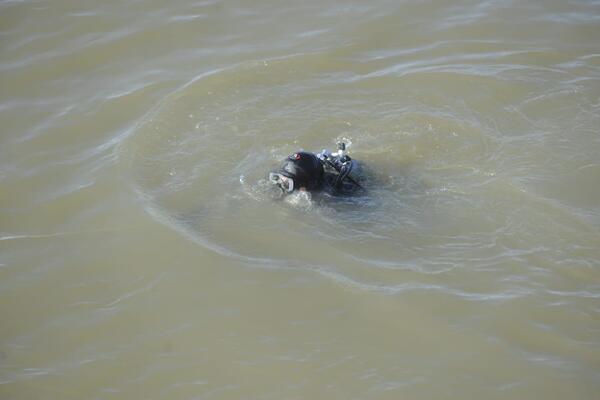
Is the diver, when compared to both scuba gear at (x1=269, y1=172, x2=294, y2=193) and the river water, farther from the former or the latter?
the river water

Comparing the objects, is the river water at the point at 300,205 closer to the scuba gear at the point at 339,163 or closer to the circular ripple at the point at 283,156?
the circular ripple at the point at 283,156

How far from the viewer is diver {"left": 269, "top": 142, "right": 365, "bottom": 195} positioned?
229 inches

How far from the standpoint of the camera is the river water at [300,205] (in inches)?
187

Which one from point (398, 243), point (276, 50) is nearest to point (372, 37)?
point (276, 50)

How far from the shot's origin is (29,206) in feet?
21.2

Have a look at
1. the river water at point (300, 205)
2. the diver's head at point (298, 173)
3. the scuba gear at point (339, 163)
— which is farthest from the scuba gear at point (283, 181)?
the scuba gear at point (339, 163)

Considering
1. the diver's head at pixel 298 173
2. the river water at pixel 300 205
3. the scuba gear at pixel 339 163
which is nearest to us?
the river water at pixel 300 205

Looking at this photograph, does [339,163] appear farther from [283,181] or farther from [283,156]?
[283,156]

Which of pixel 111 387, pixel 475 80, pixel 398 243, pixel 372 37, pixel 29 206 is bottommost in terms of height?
pixel 111 387

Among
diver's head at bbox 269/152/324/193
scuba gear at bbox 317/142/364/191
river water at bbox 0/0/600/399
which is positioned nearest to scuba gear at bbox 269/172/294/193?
diver's head at bbox 269/152/324/193

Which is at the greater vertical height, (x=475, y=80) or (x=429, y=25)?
(x=429, y=25)

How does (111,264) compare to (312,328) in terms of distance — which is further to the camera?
(111,264)

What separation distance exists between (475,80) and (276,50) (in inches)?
107

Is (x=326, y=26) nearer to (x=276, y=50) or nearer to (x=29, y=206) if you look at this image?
(x=276, y=50)
